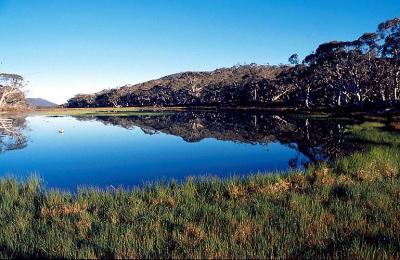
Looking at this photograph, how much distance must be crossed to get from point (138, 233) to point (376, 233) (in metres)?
4.70

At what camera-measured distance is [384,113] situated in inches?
1940

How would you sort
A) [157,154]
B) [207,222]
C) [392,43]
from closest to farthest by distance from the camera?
[207,222], [157,154], [392,43]

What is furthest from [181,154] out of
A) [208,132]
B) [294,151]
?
[208,132]

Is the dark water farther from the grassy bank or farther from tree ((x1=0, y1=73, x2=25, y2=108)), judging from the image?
tree ((x1=0, y1=73, x2=25, y2=108))

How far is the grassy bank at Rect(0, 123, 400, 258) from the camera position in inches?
274

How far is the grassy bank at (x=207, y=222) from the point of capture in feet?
22.9

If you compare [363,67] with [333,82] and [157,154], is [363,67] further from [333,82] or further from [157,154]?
[157,154]

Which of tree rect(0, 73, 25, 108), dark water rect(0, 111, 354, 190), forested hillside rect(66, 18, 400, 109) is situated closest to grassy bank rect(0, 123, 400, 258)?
dark water rect(0, 111, 354, 190)

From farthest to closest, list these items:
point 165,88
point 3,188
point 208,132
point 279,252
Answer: point 165,88 < point 208,132 < point 3,188 < point 279,252

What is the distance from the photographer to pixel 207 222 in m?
8.65

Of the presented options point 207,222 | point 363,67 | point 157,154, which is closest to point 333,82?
point 363,67

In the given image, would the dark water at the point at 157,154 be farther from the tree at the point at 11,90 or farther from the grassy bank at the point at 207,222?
the tree at the point at 11,90

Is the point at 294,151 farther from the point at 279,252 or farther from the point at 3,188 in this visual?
the point at 279,252

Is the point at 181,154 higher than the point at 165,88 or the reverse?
the reverse
